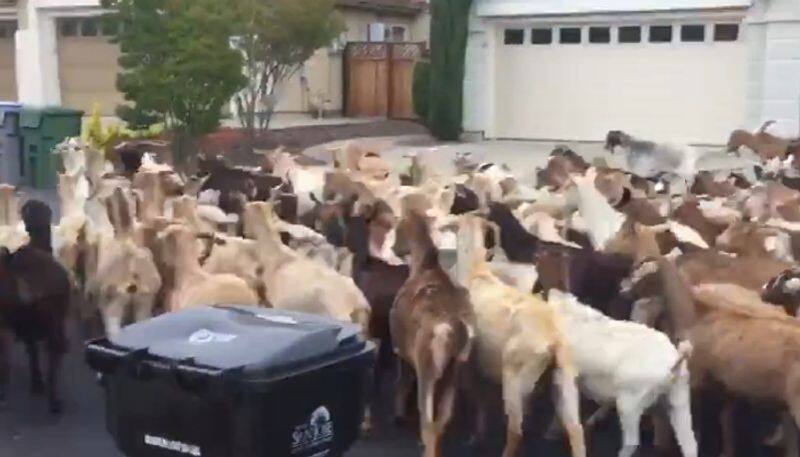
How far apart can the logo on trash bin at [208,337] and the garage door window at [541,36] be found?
941 inches

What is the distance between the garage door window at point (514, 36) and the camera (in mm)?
28469

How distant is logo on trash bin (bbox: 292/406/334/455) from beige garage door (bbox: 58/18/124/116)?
2866cm

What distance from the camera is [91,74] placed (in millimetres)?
32875

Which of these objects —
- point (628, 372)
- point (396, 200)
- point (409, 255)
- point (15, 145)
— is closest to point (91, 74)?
point (15, 145)

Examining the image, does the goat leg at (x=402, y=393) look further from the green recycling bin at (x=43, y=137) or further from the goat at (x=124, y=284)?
the green recycling bin at (x=43, y=137)

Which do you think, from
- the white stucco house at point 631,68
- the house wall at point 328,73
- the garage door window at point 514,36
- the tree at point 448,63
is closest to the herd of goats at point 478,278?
the white stucco house at point 631,68

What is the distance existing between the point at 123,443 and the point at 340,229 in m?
4.57

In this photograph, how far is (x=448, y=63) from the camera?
28125mm

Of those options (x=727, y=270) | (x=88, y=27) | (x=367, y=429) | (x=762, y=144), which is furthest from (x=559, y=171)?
(x=88, y=27)

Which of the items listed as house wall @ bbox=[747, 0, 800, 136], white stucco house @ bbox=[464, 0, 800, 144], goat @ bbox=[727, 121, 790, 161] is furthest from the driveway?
house wall @ bbox=[747, 0, 800, 136]

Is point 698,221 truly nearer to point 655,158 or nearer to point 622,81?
point 655,158

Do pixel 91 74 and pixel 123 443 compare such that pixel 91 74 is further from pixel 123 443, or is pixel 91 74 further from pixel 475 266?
pixel 123 443

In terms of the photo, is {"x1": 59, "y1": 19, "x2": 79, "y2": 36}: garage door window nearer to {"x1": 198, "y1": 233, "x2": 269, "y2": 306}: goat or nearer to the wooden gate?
the wooden gate

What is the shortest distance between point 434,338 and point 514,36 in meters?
22.6
